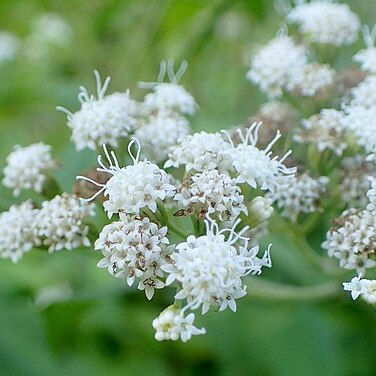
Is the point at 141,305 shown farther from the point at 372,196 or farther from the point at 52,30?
the point at 52,30

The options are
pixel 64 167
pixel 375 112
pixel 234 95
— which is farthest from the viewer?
pixel 234 95

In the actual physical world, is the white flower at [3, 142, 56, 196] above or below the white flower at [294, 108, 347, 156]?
above

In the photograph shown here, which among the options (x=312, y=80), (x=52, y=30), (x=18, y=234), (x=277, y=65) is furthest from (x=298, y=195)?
(x=52, y=30)

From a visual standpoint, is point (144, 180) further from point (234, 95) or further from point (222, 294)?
point (234, 95)

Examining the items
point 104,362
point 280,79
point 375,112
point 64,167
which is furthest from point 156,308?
point 375,112

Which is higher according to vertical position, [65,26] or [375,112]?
[65,26]

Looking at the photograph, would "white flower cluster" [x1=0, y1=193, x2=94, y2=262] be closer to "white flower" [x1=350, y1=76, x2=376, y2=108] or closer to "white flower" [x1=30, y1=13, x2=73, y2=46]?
"white flower" [x1=350, y1=76, x2=376, y2=108]

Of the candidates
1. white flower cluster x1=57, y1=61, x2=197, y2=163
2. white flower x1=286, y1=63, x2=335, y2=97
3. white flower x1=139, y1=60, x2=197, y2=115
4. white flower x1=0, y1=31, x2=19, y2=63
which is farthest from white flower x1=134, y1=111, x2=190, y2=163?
white flower x1=0, y1=31, x2=19, y2=63

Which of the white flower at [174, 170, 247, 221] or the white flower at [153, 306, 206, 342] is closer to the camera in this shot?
the white flower at [153, 306, 206, 342]
